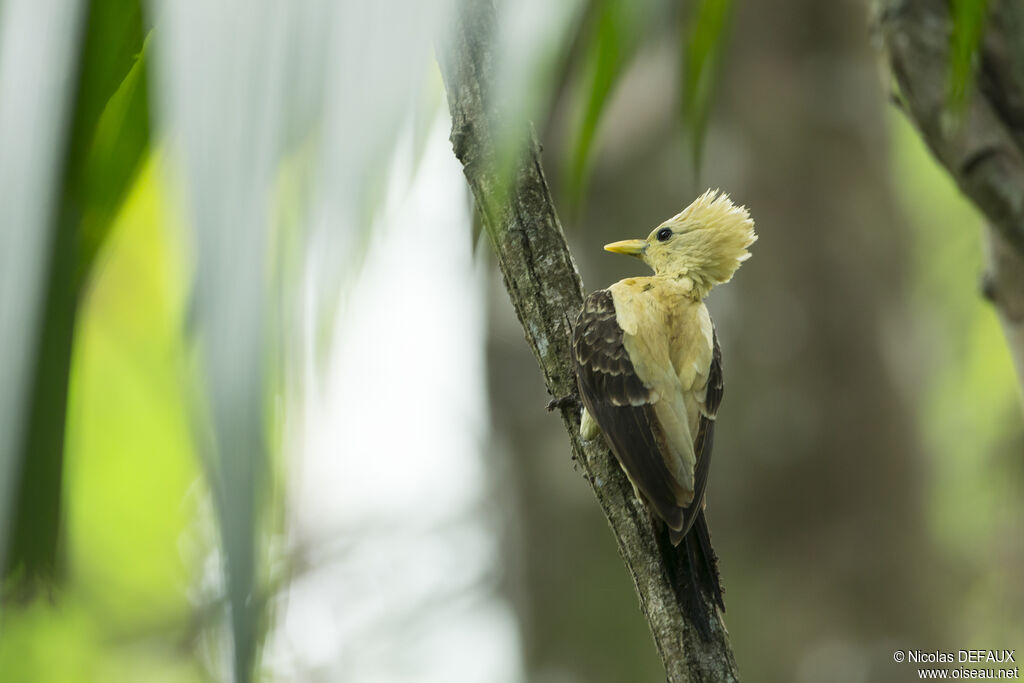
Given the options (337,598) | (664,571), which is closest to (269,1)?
(664,571)

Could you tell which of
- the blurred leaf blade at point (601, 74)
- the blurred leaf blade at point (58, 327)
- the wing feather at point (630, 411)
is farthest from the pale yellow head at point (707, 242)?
the blurred leaf blade at point (58, 327)

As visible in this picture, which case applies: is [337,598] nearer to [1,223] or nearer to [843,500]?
[843,500]

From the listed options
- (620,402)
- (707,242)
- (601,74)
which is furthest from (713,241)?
(601,74)

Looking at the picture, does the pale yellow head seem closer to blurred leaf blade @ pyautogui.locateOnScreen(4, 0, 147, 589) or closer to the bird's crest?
the bird's crest

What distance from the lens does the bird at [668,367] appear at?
9.11ft

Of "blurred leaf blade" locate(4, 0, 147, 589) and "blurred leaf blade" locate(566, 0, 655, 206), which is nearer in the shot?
"blurred leaf blade" locate(4, 0, 147, 589)

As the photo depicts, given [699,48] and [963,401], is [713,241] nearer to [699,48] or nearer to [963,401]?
[699,48]

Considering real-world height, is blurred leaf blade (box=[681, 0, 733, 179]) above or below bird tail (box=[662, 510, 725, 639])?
above

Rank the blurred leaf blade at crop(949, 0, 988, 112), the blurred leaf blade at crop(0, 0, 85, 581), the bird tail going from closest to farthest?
the blurred leaf blade at crop(0, 0, 85, 581) < the blurred leaf blade at crop(949, 0, 988, 112) < the bird tail

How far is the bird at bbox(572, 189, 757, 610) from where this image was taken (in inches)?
109

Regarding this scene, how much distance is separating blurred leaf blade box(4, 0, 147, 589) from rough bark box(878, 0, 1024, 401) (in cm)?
243

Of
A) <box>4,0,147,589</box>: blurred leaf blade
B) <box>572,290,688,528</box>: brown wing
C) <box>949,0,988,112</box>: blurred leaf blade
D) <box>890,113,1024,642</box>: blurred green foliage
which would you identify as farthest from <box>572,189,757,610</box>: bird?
<box>890,113,1024,642</box>: blurred green foliage

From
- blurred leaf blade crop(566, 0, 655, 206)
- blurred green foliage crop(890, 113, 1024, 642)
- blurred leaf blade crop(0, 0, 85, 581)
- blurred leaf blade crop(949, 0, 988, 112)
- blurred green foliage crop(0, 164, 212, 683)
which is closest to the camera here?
blurred leaf blade crop(0, 0, 85, 581)

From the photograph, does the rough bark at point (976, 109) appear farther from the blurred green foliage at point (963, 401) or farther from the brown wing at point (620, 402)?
the blurred green foliage at point (963, 401)
